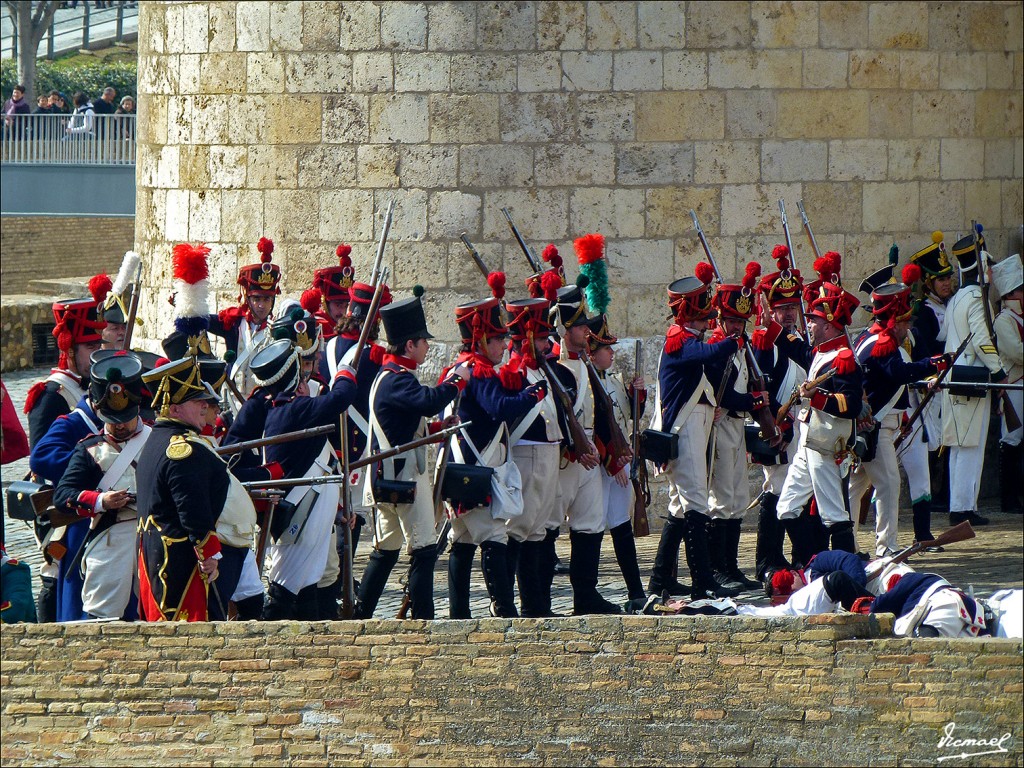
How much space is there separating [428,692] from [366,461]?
203cm

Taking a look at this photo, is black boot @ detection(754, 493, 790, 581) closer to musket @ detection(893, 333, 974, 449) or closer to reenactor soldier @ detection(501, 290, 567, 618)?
musket @ detection(893, 333, 974, 449)

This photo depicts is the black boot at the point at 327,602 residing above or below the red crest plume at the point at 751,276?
below

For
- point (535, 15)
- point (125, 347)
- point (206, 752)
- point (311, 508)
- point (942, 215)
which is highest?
point (535, 15)

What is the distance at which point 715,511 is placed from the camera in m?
10.8

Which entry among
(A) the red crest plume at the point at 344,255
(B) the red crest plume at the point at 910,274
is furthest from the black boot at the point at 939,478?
(A) the red crest plume at the point at 344,255

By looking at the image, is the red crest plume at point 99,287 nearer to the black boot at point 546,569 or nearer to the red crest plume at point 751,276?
the black boot at point 546,569

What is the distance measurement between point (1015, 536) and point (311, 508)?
5588 mm

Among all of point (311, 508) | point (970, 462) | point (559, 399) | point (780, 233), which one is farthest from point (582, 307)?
point (970, 462)

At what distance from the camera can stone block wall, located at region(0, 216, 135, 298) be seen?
1193 inches

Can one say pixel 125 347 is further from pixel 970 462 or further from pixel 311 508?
pixel 970 462

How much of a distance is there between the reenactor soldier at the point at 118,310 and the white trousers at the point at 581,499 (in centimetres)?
260

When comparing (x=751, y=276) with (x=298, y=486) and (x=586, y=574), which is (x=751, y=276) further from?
(x=298, y=486)

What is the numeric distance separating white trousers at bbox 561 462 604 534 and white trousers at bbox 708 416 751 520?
38.4 inches

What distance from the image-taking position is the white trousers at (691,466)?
10453 millimetres
